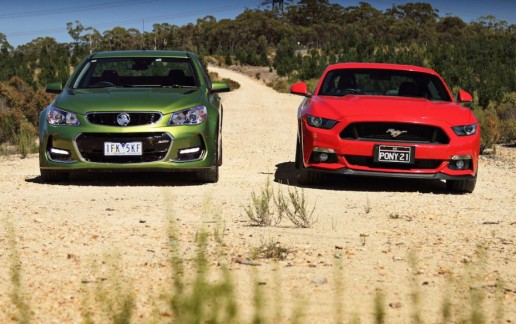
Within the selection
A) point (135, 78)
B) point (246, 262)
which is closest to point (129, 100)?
point (135, 78)

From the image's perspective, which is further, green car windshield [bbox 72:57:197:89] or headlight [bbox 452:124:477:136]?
green car windshield [bbox 72:57:197:89]

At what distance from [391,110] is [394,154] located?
0.58 metres

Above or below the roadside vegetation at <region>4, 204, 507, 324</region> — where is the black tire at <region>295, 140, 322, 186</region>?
below

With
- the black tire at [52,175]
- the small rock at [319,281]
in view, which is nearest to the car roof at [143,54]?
the black tire at [52,175]

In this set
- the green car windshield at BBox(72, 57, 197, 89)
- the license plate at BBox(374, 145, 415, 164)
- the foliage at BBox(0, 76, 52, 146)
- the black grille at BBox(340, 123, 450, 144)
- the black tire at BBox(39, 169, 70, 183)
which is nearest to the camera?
the license plate at BBox(374, 145, 415, 164)

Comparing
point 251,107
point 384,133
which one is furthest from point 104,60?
point 251,107

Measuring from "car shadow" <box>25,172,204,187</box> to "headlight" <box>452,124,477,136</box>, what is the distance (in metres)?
3.11

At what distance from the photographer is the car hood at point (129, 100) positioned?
1016 cm

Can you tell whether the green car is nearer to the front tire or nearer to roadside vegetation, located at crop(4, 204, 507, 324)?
the front tire

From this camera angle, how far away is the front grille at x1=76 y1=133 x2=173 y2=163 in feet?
32.9

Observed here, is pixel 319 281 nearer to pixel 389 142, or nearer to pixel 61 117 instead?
pixel 389 142

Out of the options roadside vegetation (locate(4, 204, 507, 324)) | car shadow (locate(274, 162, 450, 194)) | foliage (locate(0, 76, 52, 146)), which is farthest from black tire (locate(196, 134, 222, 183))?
foliage (locate(0, 76, 52, 146))

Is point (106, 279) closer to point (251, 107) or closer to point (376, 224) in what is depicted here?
point (376, 224)

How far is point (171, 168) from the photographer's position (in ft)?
33.0
